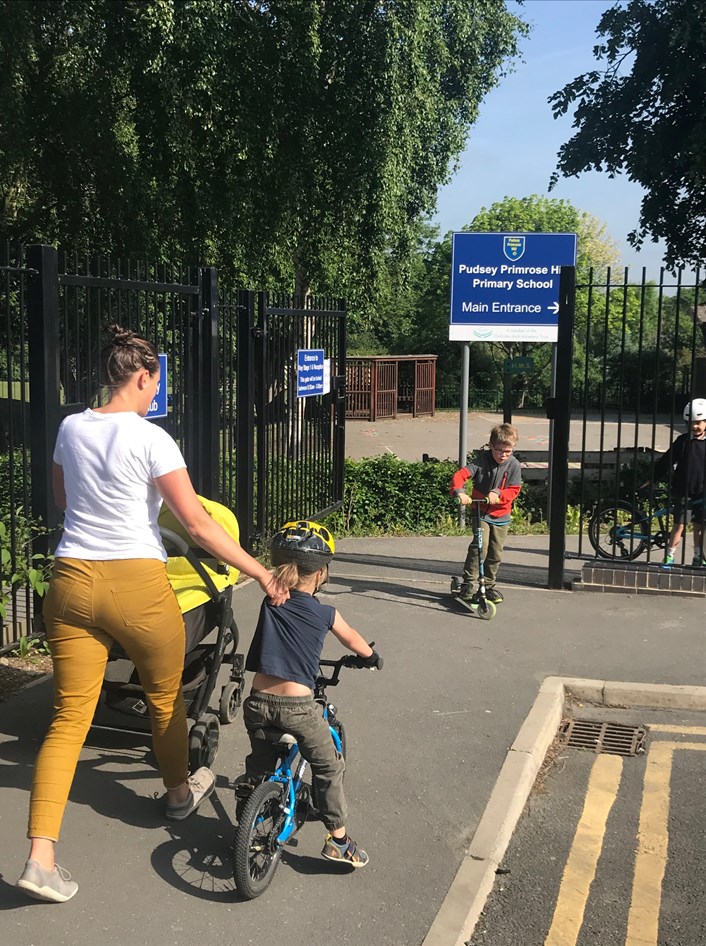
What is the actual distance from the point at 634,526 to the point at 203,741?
6.21 m

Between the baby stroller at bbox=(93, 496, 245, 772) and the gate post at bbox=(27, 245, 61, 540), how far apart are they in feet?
3.90

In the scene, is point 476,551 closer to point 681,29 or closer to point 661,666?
point 661,666

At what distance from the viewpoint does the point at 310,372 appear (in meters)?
8.90

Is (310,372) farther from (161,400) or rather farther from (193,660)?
(193,660)

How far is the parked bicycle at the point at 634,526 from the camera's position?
942 centimetres

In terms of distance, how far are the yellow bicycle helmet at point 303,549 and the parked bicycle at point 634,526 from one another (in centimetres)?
586

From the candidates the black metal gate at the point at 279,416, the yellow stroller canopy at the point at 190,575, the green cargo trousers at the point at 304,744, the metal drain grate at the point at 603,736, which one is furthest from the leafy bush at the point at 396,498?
the green cargo trousers at the point at 304,744

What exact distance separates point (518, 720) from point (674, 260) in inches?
528

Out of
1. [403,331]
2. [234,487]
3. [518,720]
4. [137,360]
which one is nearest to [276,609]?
[137,360]

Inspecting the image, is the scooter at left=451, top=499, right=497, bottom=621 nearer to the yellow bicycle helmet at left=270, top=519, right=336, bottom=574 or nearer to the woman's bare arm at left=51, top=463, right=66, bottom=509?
the yellow bicycle helmet at left=270, top=519, right=336, bottom=574

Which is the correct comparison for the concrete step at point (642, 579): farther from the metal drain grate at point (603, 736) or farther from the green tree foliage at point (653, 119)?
the green tree foliage at point (653, 119)

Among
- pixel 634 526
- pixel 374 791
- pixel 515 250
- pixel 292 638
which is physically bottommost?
pixel 374 791

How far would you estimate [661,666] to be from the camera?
6555 mm

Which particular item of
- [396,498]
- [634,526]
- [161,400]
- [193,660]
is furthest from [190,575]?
[396,498]
